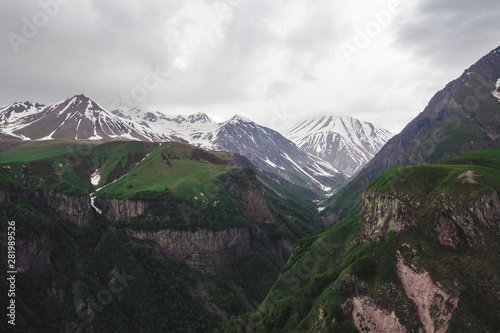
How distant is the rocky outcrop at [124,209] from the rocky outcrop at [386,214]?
122116 mm

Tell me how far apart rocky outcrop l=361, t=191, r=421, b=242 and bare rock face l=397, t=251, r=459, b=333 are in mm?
11126

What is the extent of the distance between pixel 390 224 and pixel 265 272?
108 meters

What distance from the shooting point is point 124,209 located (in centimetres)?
15188

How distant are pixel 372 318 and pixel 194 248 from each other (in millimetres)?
111153

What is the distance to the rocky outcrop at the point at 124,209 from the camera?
150375 millimetres

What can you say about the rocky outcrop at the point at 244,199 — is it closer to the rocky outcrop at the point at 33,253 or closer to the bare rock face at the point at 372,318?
the rocky outcrop at the point at 33,253

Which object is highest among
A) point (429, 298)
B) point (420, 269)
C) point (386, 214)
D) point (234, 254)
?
point (234, 254)

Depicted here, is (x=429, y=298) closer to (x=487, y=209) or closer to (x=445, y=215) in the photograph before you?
(x=445, y=215)

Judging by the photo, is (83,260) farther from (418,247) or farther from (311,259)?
(418,247)

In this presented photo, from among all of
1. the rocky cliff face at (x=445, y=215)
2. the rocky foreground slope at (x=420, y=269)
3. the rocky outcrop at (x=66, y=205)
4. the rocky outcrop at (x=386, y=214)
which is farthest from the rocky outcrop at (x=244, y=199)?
the rocky cliff face at (x=445, y=215)

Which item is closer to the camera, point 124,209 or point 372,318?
point 372,318

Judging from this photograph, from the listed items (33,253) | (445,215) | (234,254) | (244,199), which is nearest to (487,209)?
(445,215)

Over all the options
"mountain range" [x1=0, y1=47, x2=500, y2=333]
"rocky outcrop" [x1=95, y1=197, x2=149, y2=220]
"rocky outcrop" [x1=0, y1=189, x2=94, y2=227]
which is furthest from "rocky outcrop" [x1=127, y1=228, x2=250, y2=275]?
"rocky outcrop" [x1=0, y1=189, x2=94, y2=227]

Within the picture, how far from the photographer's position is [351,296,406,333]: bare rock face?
47531 millimetres
